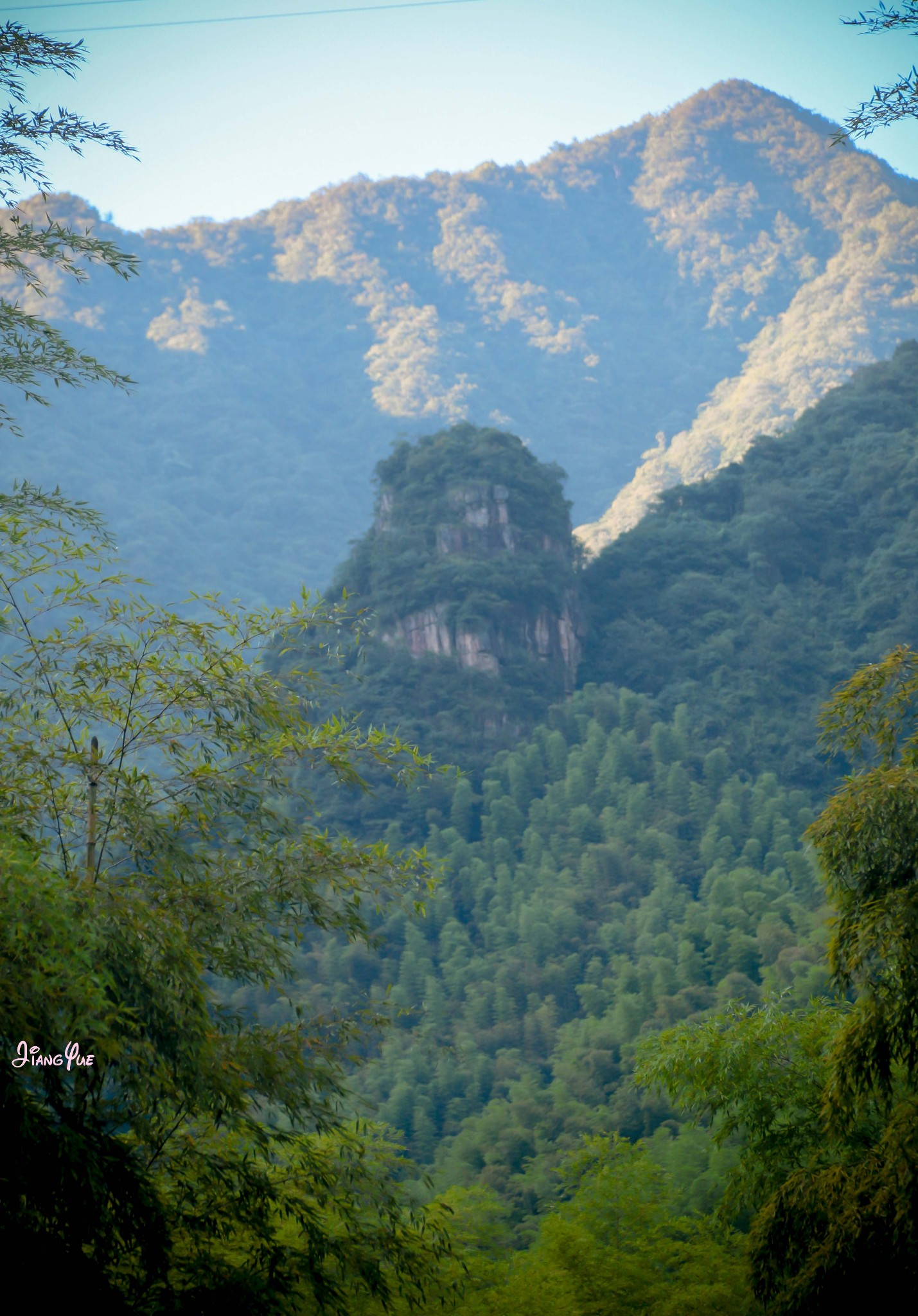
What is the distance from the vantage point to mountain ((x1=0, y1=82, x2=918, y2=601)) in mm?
97062

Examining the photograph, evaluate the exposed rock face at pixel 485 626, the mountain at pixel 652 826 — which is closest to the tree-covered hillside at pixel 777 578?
the mountain at pixel 652 826

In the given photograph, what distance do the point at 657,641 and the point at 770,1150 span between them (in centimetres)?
4739

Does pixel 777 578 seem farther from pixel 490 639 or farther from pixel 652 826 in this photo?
pixel 652 826

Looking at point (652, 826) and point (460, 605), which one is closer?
point (652, 826)

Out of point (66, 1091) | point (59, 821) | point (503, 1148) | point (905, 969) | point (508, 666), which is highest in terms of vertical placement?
point (508, 666)

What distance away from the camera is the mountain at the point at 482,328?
97.1 meters

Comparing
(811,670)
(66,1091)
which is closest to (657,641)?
(811,670)

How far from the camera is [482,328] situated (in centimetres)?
13938

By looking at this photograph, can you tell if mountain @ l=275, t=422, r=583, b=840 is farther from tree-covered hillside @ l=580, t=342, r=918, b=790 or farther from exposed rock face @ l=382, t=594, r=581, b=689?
tree-covered hillside @ l=580, t=342, r=918, b=790

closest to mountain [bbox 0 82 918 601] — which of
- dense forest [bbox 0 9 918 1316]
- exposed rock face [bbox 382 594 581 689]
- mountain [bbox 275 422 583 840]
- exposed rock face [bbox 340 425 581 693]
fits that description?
exposed rock face [bbox 340 425 581 693]

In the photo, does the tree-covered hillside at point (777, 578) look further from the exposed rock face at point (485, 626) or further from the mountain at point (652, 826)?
the exposed rock face at point (485, 626)

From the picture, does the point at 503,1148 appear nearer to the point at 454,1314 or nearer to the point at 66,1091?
the point at 454,1314

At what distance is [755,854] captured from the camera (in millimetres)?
38969

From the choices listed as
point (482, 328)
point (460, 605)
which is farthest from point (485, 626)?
point (482, 328)
